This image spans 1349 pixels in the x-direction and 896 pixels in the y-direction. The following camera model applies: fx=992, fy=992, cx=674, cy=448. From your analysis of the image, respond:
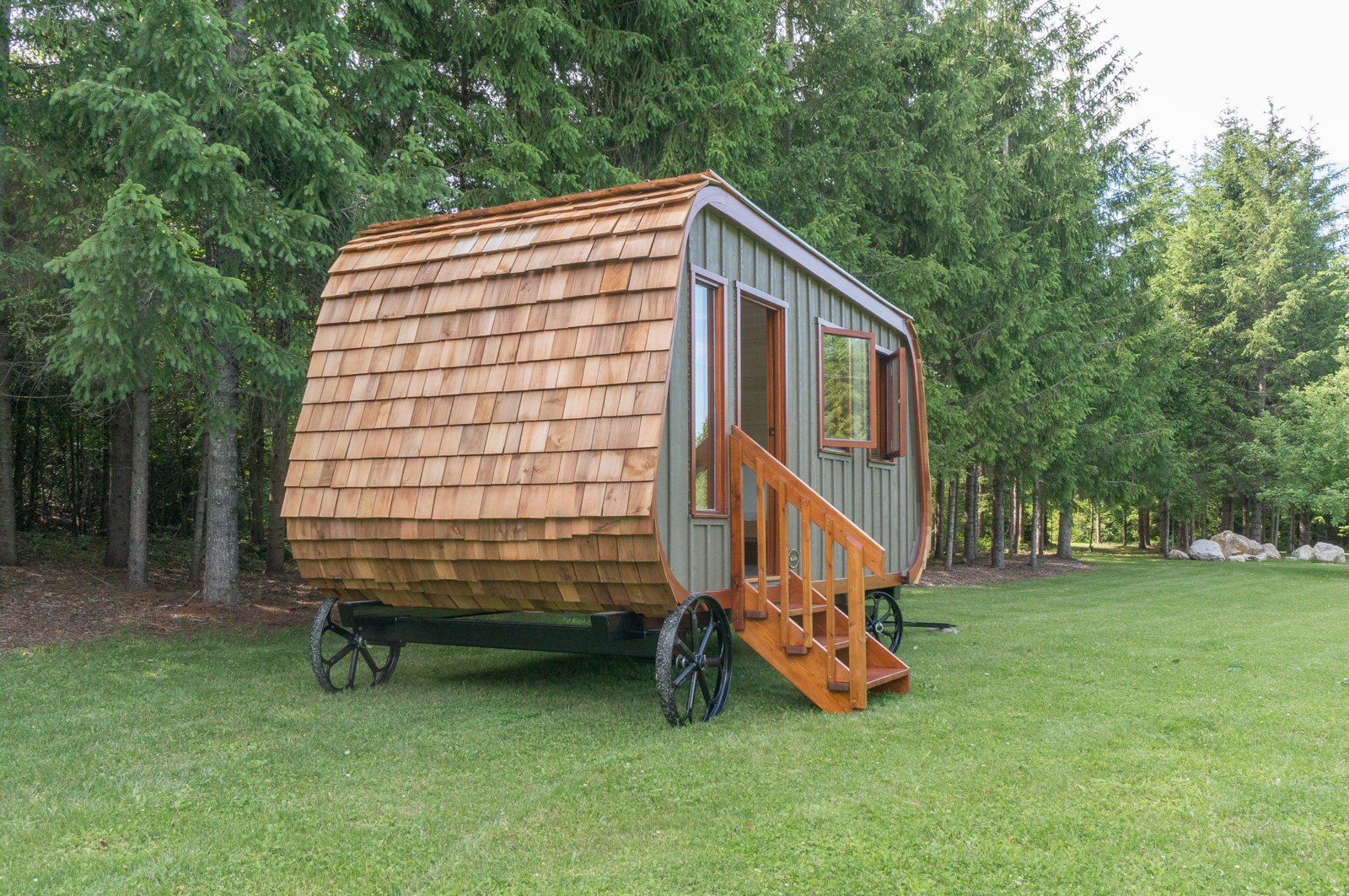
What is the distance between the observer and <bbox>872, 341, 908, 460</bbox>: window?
8.34 metres

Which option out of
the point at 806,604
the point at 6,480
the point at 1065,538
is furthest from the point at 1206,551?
the point at 6,480

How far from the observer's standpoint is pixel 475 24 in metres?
9.87

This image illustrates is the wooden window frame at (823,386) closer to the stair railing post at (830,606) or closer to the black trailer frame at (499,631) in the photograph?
the stair railing post at (830,606)

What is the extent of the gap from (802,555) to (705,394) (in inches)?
41.8

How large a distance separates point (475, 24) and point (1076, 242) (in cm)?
1292

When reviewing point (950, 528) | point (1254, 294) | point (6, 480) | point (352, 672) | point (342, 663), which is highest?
point (1254, 294)

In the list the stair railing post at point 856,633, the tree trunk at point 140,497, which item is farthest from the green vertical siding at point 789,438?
the tree trunk at point 140,497

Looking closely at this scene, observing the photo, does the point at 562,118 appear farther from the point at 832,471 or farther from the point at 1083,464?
the point at 1083,464

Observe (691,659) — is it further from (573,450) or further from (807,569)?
(573,450)

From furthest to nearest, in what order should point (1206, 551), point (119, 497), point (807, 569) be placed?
point (1206, 551) → point (119, 497) → point (807, 569)

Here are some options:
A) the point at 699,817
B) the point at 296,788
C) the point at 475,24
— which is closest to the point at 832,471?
the point at 699,817

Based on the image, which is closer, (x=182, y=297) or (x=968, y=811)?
(x=968, y=811)

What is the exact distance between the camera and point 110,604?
29.3ft

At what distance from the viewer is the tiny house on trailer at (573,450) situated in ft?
16.4
